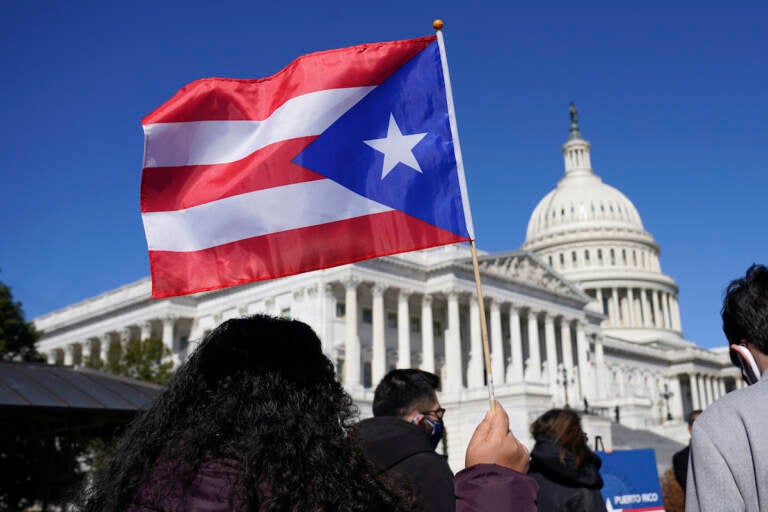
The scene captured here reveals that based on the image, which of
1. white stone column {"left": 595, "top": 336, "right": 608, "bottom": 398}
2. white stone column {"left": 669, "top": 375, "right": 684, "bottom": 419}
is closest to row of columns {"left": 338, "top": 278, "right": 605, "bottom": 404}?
white stone column {"left": 595, "top": 336, "right": 608, "bottom": 398}

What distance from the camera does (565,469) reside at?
680 centimetres

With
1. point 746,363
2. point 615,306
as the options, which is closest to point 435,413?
point 746,363

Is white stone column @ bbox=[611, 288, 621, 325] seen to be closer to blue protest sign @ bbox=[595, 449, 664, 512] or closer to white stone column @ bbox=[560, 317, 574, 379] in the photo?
white stone column @ bbox=[560, 317, 574, 379]

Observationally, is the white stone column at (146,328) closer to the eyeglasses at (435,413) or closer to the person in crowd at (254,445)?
the eyeglasses at (435,413)

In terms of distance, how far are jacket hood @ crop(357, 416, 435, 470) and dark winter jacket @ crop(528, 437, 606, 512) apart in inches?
71.0

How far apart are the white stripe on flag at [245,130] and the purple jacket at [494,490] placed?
139 inches

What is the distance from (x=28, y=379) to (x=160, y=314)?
49.0 metres

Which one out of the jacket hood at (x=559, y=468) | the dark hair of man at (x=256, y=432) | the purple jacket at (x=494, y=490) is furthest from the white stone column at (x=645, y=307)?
the dark hair of man at (x=256, y=432)

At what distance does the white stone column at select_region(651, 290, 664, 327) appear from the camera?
114 meters

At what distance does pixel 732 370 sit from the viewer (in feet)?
364

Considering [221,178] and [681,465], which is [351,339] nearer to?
[681,465]

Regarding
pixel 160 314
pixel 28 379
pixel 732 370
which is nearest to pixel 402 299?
pixel 160 314

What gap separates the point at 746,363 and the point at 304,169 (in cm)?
366

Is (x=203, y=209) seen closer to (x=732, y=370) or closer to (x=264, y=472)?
(x=264, y=472)
